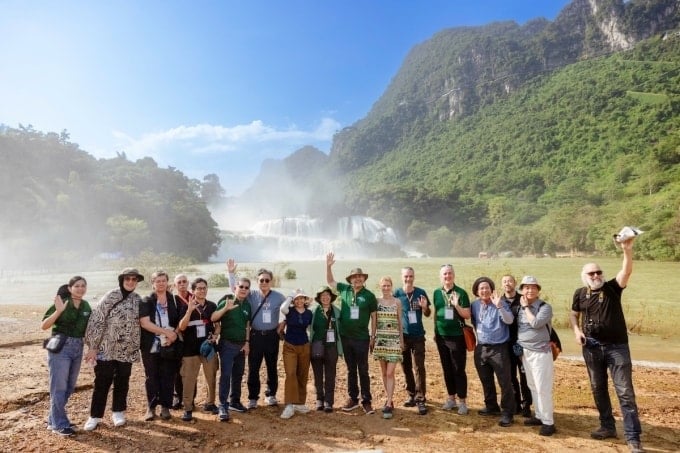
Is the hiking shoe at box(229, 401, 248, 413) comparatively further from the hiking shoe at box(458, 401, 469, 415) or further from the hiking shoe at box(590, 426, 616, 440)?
the hiking shoe at box(590, 426, 616, 440)

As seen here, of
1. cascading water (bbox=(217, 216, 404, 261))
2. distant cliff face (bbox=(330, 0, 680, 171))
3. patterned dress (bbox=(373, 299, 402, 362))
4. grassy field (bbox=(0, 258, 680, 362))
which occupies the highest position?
Answer: distant cliff face (bbox=(330, 0, 680, 171))

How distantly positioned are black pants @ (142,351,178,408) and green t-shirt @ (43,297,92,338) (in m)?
0.77

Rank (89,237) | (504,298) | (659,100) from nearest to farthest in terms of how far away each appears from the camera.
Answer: (504,298), (89,237), (659,100)

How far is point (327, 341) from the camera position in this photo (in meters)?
4.95

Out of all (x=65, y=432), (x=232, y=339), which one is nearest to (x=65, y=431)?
(x=65, y=432)

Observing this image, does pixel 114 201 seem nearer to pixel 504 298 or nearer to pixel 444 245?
pixel 444 245

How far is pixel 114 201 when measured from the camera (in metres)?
52.1

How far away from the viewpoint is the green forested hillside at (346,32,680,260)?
42125 millimetres

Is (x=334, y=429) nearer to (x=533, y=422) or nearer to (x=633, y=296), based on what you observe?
(x=533, y=422)

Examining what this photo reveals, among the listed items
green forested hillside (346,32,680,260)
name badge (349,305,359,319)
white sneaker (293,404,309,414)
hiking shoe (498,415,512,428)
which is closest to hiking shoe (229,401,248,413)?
white sneaker (293,404,309,414)

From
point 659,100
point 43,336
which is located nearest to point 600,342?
point 43,336

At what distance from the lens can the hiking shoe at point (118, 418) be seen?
443 centimetres

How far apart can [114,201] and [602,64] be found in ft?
383

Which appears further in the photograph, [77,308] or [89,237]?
[89,237]
